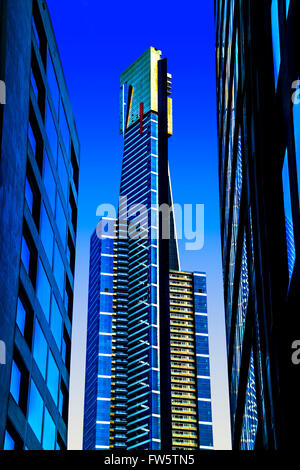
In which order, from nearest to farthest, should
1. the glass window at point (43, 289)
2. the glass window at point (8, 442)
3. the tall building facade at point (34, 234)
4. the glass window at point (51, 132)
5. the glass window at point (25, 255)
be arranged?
the glass window at point (8, 442) → the tall building facade at point (34, 234) → the glass window at point (25, 255) → the glass window at point (43, 289) → the glass window at point (51, 132)

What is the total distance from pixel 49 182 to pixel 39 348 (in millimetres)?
9206

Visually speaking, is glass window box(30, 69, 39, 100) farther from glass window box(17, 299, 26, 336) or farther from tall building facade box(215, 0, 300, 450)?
tall building facade box(215, 0, 300, 450)

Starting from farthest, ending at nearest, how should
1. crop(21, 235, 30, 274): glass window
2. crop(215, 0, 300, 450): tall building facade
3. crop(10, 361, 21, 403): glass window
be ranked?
crop(21, 235, 30, 274): glass window
crop(10, 361, 21, 403): glass window
crop(215, 0, 300, 450): tall building facade

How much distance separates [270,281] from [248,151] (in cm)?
599

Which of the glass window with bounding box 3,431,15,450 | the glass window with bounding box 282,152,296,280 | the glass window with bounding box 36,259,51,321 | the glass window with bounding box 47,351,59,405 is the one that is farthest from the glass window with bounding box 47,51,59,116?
the glass window with bounding box 282,152,296,280

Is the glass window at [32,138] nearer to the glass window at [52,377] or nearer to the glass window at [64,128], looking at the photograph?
the glass window at [64,128]

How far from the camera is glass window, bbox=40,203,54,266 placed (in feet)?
114

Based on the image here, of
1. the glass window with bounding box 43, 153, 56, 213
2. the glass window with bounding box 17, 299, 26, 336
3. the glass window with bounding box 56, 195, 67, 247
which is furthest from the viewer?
the glass window with bounding box 56, 195, 67, 247

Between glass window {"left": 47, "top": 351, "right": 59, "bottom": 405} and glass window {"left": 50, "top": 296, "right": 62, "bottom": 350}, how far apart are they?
1.48 metres

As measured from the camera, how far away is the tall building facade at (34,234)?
2730 centimetres

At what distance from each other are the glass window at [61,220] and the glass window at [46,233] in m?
2.49

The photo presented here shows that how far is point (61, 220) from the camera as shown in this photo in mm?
40969

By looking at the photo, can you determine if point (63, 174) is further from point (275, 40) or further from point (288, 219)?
point (288, 219)

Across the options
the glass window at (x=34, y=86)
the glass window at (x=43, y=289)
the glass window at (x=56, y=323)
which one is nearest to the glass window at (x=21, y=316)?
the glass window at (x=43, y=289)
